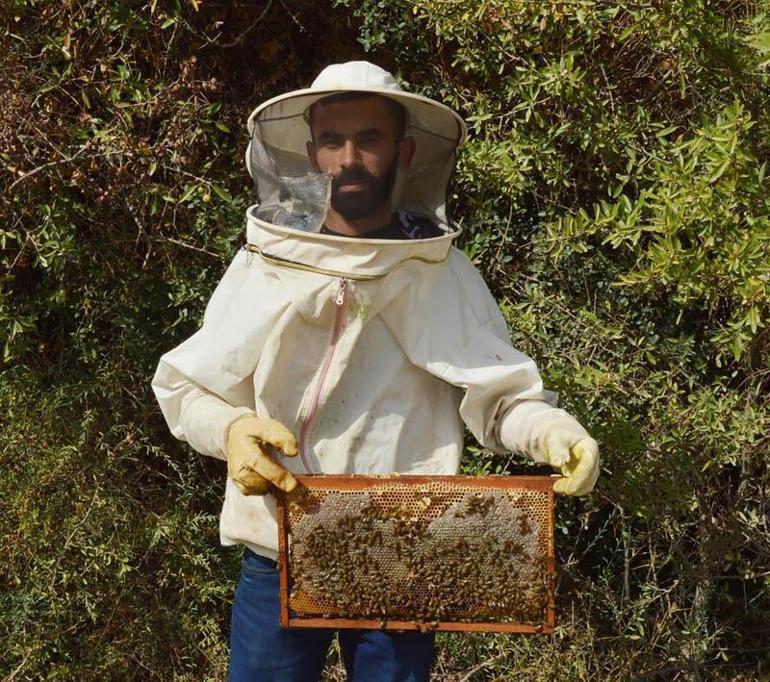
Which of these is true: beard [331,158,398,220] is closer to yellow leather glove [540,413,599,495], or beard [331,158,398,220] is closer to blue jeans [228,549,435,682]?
yellow leather glove [540,413,599,495]

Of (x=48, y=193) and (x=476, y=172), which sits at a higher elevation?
(x=476, y=172)

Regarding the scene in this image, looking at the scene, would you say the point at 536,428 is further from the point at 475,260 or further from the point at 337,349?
the point at 475,260

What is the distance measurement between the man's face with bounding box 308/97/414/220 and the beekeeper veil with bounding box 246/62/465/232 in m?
0.02

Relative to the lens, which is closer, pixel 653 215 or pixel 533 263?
pixel 653 215

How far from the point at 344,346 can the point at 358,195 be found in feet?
1.23

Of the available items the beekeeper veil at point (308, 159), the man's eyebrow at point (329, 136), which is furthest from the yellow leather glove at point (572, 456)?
the man's eyebrow at point (329, 136)

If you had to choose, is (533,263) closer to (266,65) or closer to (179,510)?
(266,65)

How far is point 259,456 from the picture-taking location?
2029mm

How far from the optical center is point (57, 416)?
12.0 feet

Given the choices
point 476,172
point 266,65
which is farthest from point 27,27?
point 476,172

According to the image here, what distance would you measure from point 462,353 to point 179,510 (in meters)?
1.87

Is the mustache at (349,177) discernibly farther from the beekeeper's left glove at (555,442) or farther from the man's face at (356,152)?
the beekeeper's left glove at (555,442)

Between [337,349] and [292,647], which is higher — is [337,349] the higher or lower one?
the higher one

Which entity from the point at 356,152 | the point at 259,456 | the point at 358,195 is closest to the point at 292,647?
the point at 259,456
